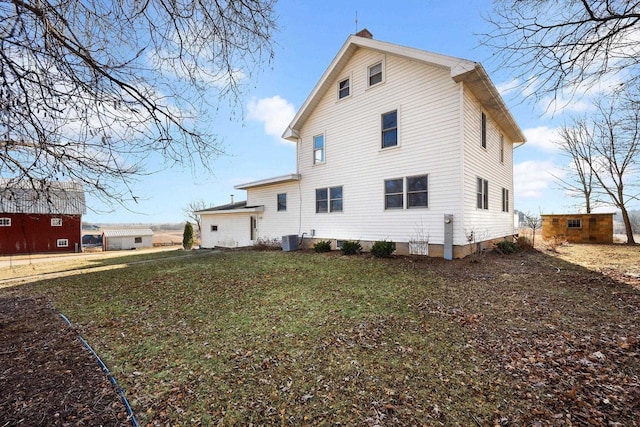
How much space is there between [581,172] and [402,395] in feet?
87.1

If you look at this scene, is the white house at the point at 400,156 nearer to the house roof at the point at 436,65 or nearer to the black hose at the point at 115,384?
the house roof at the point at 436,65

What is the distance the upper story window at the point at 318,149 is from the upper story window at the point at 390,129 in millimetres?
3437

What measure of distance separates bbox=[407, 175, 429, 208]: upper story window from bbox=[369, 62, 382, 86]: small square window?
4.63 metres

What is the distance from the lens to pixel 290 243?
13.7 meters

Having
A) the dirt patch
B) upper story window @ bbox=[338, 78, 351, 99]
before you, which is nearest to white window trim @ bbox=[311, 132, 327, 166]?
upper story window @ bbox=[338, 78, 351, 99]

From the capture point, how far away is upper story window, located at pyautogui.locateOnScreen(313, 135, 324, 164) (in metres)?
13.7

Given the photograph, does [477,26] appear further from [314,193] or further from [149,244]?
[149,244]

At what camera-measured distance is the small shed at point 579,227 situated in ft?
52.5

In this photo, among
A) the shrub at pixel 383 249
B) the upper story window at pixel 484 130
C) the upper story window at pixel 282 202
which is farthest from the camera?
the upper story window at pixel 282 202

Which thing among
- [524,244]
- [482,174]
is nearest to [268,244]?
[482,174]

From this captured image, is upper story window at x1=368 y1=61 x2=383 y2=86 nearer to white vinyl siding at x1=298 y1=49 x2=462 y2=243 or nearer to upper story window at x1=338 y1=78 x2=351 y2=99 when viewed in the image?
white vinyl siding at x1=298 y1=49 x2=462 y2=243

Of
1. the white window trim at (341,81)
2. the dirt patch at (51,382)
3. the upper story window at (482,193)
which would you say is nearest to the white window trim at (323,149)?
the white window trim at (341,81)

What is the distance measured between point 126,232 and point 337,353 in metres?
43.5

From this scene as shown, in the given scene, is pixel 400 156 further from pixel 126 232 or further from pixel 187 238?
pixel 126 232
